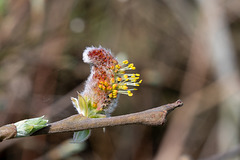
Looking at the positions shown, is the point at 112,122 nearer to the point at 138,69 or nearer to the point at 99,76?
the point at 99,76

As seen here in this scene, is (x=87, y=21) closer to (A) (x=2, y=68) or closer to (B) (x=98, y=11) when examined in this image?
(B) (x=98, y=11)

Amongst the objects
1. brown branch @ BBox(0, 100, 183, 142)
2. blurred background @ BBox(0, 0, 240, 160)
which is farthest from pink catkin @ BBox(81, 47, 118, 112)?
blurred background @ BBox(0, 0, 240, 160)

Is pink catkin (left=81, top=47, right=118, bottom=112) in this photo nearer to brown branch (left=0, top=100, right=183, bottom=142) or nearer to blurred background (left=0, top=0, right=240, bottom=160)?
brown branch (left=0, top=100, right=183, bottom=142)

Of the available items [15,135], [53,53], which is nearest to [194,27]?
[53,53]

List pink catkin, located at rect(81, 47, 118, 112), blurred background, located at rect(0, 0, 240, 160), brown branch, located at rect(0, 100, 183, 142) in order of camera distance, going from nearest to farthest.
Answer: brown branch, located at rect(0, 100, 183, 142)
pink catkin, located at rect(81, 47, 118, 112)
blurred background, located at rect(0, 0, 240, 160)

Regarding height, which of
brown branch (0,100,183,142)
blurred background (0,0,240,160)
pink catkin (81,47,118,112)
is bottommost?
brown branch (0,100,183,142)

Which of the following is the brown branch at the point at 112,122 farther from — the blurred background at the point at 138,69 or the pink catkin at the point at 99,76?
the blurred background at the point at 138,69

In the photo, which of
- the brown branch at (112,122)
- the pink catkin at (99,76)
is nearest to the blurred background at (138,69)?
the pink catkin at (99,76)

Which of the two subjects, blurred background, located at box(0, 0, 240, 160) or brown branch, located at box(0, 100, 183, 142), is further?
blurred background, located at box(0, 0, 240, 160)
